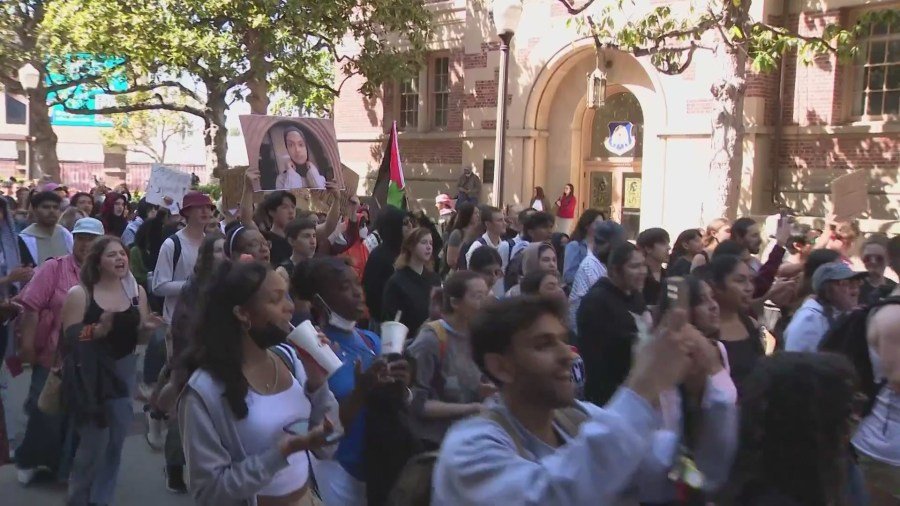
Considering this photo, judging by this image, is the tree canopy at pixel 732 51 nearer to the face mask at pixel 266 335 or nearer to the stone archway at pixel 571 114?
the stone archway at pixel 571 114

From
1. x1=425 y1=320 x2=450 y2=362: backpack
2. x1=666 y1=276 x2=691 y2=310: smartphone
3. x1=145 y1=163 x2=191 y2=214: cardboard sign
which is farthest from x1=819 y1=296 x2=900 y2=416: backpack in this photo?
x1=145 y1=163 x2=191 y2=214: cardboard sign

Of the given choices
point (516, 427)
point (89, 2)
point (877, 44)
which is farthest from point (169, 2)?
point (516, 427)

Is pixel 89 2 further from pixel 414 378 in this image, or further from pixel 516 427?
pixel 516 427

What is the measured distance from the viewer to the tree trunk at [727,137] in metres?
13.4

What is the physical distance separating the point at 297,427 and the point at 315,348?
523 mm

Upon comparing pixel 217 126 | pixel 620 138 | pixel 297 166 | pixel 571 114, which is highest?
pixel 571 114

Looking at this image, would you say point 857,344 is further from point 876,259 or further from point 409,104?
point 409,104

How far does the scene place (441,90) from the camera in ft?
74.8

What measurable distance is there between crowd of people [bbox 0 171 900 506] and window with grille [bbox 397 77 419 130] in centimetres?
1530

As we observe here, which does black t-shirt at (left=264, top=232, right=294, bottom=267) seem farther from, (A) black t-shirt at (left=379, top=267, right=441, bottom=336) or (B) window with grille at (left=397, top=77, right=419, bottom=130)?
(B) window with grille at (left=397, top=77, right=419, bottom=130)

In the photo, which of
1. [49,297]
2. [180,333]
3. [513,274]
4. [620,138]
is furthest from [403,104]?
[180,333]

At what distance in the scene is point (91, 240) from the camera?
6.38 meters

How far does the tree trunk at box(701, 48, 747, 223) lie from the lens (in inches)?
527

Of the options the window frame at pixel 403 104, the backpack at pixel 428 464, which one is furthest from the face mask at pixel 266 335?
the window frame at pixel 403 104
